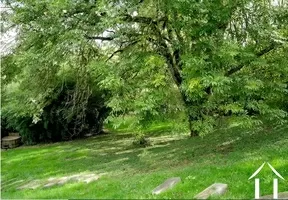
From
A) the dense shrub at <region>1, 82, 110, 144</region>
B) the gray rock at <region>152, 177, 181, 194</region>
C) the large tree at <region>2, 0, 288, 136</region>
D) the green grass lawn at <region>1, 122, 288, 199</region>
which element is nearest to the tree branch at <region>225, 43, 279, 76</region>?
the large tree at <region>2, 0, 288, 136</region>

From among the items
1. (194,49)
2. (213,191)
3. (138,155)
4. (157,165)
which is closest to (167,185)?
(213,191)

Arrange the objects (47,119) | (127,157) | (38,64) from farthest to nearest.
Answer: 1. (47,119)
2. (127,157)
3. (38,64)

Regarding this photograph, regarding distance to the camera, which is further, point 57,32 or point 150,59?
point 57,32

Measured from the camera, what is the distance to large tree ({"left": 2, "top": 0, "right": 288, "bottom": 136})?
33.8 feet

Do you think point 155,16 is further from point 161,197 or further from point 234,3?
point 161,197

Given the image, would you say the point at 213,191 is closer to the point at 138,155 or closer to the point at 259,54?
the point at 259,54

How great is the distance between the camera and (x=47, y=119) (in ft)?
71.8

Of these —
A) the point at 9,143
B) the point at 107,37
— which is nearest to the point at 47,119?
the point at 9,143

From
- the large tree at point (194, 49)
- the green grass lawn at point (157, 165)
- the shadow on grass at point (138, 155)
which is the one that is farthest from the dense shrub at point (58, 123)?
the large tree at point (194, 49)

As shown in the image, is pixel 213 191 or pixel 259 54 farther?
pixel 259 54

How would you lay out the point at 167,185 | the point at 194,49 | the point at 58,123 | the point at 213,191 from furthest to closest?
the point at 58,123 < the point at 194,49 < the point at 167,185 < the point at 213,191

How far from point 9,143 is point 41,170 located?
10359 millimetres

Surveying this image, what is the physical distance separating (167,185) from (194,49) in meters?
4.41

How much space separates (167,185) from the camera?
789 centimetres
